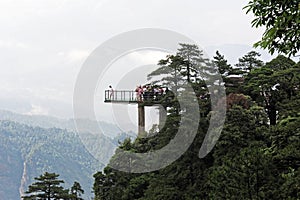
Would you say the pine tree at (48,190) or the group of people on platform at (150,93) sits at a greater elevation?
the group of people on platform at (150,93)

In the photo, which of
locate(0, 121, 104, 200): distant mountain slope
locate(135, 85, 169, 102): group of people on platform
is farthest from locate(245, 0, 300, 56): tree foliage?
locate(0, 121, 104, 200): distant mountain slope

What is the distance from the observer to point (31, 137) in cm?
12194

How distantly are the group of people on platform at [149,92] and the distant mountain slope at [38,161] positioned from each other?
281ft

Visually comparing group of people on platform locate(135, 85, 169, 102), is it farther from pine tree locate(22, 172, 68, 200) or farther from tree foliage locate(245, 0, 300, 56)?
tree foliage locate(245, 0, 300, 56)

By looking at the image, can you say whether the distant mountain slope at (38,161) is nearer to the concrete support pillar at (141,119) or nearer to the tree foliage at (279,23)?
the concrete support pillar at (141,119)

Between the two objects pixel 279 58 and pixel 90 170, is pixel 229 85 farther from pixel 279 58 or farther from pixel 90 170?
pixel 90 170

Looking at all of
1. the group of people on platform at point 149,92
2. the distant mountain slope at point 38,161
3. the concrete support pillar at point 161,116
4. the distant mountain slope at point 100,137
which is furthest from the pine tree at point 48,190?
the distant mountain slope at point 38,161

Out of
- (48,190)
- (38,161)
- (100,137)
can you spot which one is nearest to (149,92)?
(100,137)

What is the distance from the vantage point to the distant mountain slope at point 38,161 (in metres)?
105

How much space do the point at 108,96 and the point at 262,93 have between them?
247 inches

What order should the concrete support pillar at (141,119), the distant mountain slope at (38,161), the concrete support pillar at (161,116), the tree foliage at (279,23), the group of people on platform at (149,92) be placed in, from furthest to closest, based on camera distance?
the distant mountain slope at (38,161) < the concrete support pillar at (141,119) < the group of people on platform at (149,92) < the concrete support pillar at (161,116) < the tree foliage at (279,23)

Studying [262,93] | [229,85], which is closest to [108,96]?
[229,85]

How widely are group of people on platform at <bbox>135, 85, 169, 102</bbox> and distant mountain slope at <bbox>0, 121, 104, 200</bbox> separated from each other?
281 ft

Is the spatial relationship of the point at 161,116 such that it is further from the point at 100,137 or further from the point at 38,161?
the point at 38,161
